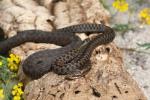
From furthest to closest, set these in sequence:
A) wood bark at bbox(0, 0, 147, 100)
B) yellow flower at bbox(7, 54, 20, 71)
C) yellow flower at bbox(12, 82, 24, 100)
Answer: yellow flower at bbox(7, 54, 20, 71), yellow flower at bbox(12, 82, 24, 100), wood bark at bbox(0, 0, 147, 100)

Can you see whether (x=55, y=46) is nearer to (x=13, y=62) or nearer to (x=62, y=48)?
(x=62, y=48)

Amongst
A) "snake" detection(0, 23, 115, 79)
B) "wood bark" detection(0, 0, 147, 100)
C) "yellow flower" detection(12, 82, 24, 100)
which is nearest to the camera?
"wood bark" detection(0, 0, 147, 100)

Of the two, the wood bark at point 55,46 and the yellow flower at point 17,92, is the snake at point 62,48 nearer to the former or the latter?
the wood bark at point 55,46

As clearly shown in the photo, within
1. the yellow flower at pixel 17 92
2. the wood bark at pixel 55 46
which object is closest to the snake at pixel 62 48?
the wood bark at pixel 55 46

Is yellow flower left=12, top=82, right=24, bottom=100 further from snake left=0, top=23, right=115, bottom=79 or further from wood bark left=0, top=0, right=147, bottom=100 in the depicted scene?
snake left=0, top=23, right=115, bottom=79

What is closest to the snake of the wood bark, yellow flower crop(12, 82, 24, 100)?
the wood bark

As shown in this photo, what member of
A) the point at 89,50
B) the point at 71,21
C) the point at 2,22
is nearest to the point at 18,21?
the point at 2,22
